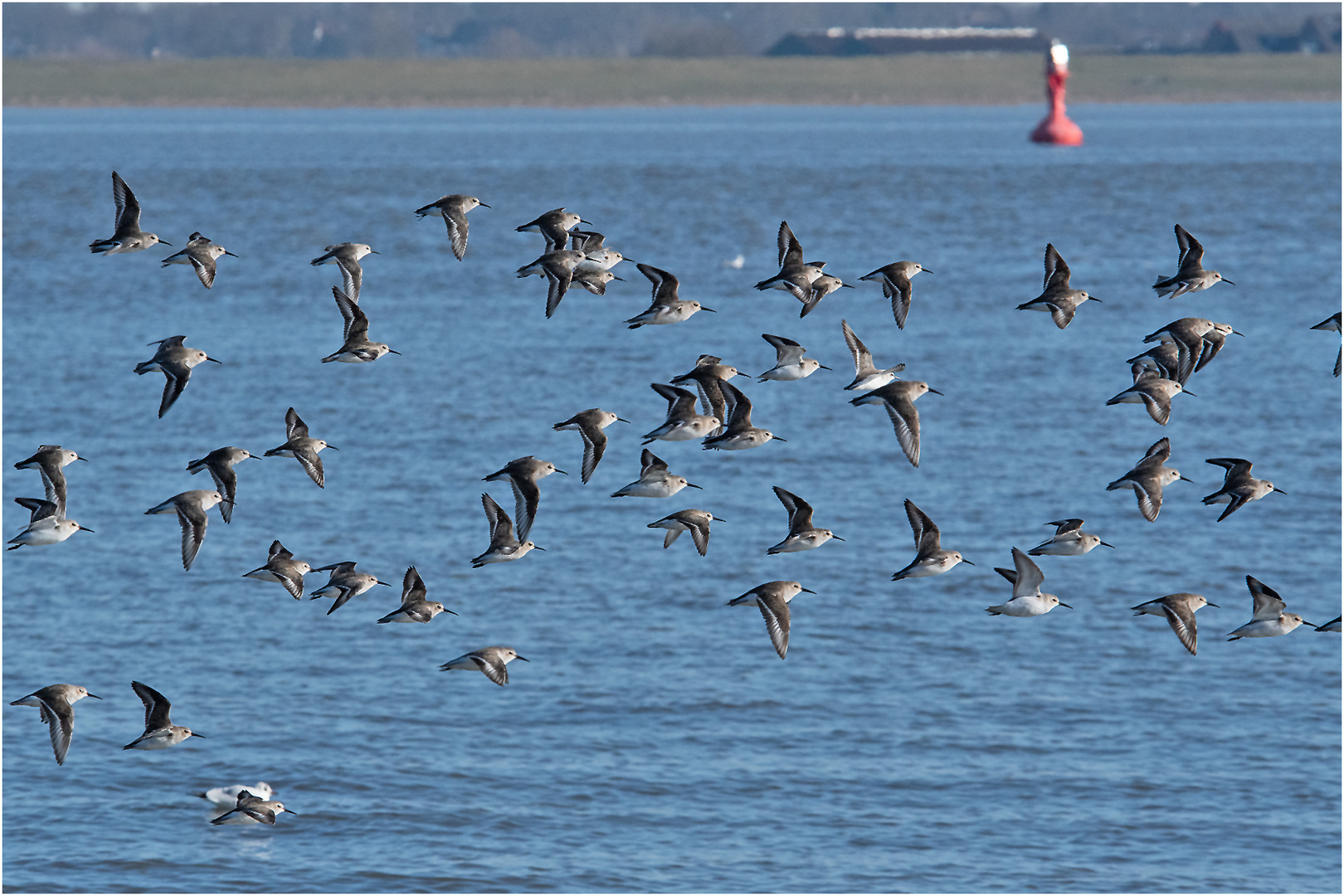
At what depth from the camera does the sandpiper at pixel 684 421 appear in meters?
19.2

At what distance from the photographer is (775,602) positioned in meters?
18.8

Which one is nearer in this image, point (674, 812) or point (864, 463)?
point (674, 812)

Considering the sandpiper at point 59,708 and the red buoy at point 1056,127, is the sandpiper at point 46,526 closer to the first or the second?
the sandpiper at point 59,708

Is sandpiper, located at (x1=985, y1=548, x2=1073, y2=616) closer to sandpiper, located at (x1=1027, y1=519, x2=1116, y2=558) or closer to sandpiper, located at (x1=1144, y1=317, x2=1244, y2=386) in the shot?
sandpiper, located at (x1=1027, y1=519, x2=1116, y2=558)

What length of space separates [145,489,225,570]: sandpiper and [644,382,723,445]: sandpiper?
4486mm

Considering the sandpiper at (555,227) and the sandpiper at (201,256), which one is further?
the sandpiper at (555,227)

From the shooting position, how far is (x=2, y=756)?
33969mm

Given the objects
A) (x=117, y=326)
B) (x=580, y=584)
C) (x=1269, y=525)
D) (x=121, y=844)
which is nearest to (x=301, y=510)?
(x=580, y=584)

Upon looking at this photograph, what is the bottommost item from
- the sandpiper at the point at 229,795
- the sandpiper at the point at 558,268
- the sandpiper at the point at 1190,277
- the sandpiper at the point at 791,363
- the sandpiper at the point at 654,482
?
the sandpiper at the point at 229,795

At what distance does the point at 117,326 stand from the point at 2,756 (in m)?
44.2

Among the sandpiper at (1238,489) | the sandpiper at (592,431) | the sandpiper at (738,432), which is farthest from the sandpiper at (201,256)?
the sandpiper at (1238,489)

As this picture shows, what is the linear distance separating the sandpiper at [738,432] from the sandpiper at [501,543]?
6.75ft

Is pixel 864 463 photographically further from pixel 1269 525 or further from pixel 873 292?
pixel 873 292

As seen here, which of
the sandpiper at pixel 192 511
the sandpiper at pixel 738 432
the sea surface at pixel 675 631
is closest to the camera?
the sandpiper at pixel 192 511
